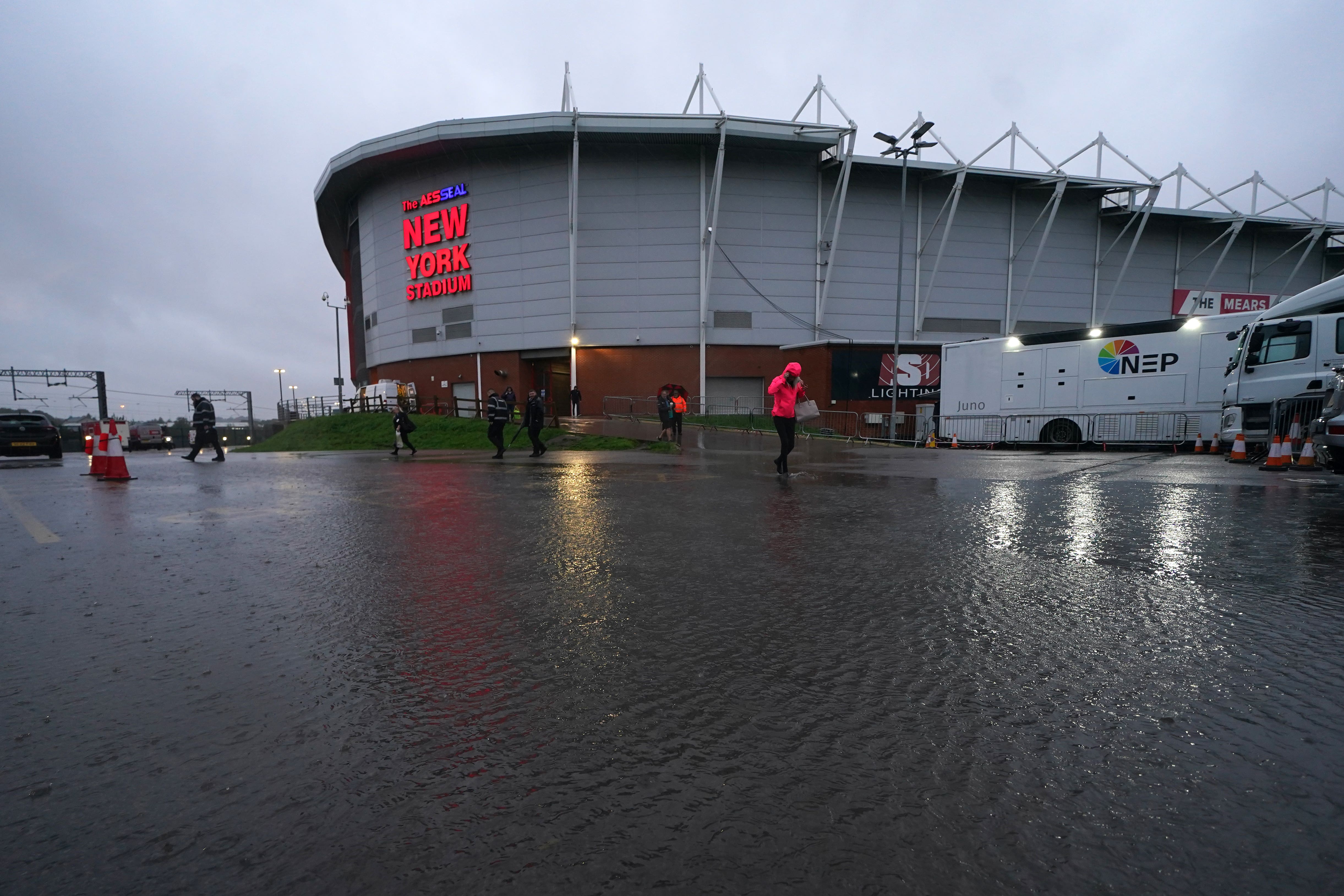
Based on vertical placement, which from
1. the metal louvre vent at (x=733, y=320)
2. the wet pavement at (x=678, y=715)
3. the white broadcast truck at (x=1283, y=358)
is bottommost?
the wet pavement at (x=678, y=715)

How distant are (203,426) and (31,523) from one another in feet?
35.1

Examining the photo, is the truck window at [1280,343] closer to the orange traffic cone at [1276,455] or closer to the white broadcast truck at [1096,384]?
the white broadcast truck at [1096,384]

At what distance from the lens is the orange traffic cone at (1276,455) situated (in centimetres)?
1119

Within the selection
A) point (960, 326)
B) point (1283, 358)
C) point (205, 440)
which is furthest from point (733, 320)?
point (205, 440)

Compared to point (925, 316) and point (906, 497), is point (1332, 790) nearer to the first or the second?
point (906, 497)

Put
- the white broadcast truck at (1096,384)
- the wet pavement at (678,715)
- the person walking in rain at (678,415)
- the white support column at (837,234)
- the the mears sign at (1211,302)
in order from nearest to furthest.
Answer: the wet pavement at (678,715), the white broadcast truck at (1096,384), the person walking in rain at (678,415), the white support column at (837,234), the the mears sign at (1211,302)

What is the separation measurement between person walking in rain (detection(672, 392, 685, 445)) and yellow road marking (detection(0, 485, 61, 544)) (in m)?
13.3

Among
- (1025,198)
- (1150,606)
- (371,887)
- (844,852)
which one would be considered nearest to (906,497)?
(1150,606)

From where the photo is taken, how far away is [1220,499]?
24.4 feet

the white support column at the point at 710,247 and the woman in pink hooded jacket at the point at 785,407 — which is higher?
the white support column at the point at 710,247

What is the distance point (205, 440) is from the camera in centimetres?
1636

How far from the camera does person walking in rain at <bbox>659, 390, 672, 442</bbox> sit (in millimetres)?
20547

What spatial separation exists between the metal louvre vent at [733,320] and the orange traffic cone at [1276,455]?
26227mm

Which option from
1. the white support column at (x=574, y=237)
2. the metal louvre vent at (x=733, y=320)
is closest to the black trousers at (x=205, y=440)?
the white support column at (x=574, y=237)
